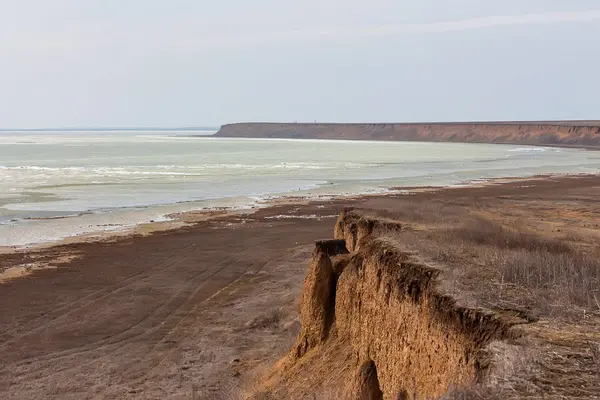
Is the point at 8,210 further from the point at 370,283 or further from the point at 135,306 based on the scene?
the point at 370,283

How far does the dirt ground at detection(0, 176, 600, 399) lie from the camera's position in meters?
13.9

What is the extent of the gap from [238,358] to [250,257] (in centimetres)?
1199

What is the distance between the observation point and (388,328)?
9.66m

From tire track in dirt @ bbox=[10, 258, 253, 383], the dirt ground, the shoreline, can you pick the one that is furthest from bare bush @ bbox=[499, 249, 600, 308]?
the shoreline

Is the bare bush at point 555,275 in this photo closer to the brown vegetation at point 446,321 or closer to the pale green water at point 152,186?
the brown vegetation at point 446,321

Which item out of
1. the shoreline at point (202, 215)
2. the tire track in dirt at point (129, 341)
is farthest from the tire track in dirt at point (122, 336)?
the shoreline at point (202, 215)

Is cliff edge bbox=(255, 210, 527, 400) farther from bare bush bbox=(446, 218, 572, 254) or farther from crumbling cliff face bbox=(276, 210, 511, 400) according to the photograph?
bare bush bbox=(446, 218, 572, 254)

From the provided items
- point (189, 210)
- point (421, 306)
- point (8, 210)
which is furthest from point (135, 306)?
point (8, 210)

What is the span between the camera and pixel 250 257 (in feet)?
89.1

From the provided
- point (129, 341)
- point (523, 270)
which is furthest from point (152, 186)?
point (523, 270)

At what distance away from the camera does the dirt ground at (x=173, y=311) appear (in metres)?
13.9

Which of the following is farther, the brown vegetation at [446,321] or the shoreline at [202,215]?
the shoreline at [202,215]

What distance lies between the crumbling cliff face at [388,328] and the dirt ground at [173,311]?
914 mm

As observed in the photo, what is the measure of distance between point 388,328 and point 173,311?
11109 mm
